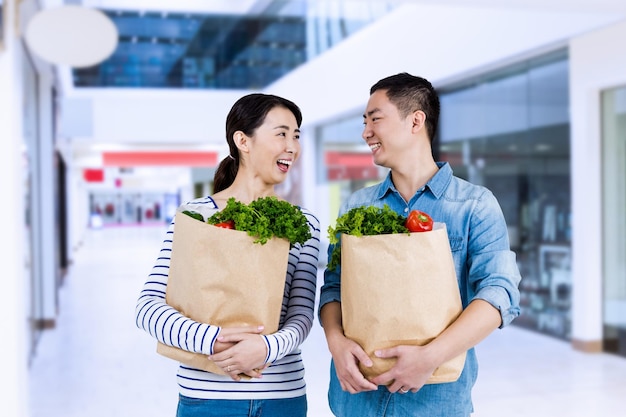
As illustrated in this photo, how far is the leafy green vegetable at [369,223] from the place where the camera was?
1.45 m

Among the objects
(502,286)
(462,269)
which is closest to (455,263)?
(462,269)

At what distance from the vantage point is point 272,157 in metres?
1.79

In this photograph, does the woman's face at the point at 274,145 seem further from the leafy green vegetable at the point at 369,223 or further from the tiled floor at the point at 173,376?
the tiled floor at the point at 173,376

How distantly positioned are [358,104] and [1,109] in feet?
22.3

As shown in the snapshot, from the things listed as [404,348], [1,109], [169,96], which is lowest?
[404,348]

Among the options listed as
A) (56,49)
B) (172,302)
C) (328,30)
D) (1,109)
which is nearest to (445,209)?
(172,302)

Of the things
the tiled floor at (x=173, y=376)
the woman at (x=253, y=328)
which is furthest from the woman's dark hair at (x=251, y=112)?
the tiled floor at (x=173, y=376)

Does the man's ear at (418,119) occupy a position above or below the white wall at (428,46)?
below

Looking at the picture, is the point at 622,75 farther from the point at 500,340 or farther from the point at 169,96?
the point at 169,96

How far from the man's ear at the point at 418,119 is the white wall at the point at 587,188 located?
16.1 ft

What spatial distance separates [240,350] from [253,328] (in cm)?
6

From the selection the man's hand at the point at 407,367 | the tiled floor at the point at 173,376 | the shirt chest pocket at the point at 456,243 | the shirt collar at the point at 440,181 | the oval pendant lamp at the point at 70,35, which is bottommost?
the tiled floor at the point at 173,376

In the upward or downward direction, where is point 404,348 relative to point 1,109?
downward

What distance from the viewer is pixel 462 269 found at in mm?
1653
